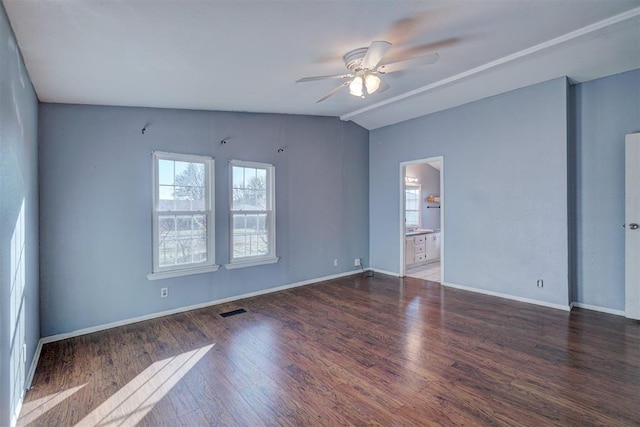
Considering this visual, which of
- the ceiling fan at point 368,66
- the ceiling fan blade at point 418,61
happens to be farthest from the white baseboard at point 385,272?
the ceiling fan blade at point 418,61

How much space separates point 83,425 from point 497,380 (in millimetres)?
2919

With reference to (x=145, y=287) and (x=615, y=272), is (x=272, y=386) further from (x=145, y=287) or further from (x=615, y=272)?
(x=615, y=272)

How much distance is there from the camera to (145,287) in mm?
3646

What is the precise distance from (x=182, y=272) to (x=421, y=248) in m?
5.07

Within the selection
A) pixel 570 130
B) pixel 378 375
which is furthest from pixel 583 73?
pixel 378 375

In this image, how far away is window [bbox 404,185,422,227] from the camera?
313 inches

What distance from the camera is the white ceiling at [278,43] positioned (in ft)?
6.34

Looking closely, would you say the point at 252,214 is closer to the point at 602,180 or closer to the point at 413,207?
the point at 602,180

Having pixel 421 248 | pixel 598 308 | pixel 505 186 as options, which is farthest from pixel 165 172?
pixel 598 308

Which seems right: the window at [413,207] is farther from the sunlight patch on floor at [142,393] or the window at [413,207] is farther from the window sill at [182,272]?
the sunlight patch on floor at [142,393]

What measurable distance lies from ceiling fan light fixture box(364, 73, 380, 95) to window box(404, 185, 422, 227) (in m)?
5.32

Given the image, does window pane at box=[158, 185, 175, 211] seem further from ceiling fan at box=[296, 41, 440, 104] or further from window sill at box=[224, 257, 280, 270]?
ceiling fan at box=[296, 41, 440, 104]

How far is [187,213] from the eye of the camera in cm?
395

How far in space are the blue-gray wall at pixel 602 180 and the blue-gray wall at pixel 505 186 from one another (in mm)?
354
